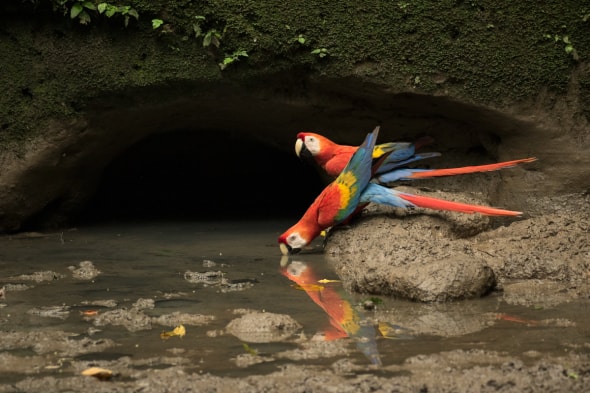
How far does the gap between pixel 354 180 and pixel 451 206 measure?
614 millimetres

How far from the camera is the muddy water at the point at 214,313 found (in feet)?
9.57

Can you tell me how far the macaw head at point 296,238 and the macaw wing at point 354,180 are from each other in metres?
0.24

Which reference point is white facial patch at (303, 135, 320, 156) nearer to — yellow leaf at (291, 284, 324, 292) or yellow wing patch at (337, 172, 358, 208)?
yellow wing patch at (337, 172, 358, 208)

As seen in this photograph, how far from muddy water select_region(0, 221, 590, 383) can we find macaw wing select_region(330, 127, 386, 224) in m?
0.37

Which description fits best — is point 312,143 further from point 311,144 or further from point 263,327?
point 263,327

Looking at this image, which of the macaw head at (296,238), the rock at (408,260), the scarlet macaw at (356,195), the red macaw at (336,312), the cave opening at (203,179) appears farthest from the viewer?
the cave opening at (203,179)

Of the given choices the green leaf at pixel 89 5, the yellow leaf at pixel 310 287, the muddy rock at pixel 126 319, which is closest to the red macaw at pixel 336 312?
the yellow leaf at pixel 310 287

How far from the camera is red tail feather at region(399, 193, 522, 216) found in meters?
4.83

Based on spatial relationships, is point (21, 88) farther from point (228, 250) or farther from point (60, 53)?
point (228, 250)

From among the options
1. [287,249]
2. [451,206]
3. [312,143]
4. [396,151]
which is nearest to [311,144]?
[312,143]

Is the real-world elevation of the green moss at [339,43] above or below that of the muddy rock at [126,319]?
above

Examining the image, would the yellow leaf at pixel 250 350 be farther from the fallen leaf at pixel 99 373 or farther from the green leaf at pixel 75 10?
the green leaf at pixel 75 10

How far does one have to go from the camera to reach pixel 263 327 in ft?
10.7

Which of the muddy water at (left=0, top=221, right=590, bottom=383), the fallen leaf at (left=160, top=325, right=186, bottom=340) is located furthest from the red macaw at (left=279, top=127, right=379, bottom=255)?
the fallen leaf at (left=160, top=325, right=186, bottom=340)
